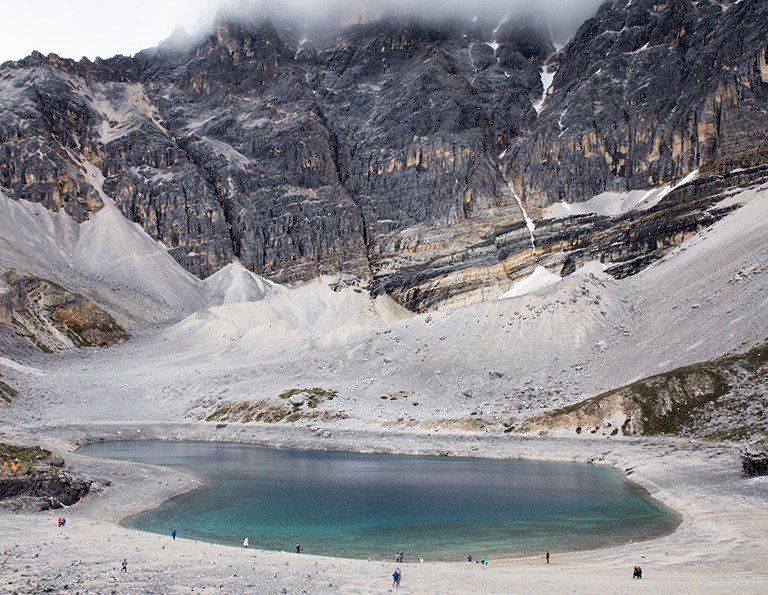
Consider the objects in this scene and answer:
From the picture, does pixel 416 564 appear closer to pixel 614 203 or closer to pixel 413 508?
pixel 413 508

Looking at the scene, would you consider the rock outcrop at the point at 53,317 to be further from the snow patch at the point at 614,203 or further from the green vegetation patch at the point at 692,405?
the snow patch at the point at 614,203

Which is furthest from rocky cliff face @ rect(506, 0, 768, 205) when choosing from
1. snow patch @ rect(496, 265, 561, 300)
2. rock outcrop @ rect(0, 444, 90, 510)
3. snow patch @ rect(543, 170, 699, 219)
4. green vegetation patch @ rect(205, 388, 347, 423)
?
rock outcrop @ rect(0, 444, 90, 510)

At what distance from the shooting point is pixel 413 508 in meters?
45.2

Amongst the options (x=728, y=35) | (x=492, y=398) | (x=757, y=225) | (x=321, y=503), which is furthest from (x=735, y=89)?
(x=321, y=503)

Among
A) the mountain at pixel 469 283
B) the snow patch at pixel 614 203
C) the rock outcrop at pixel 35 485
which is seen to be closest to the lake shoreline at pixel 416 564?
the rock outcrop at pixel 35 485

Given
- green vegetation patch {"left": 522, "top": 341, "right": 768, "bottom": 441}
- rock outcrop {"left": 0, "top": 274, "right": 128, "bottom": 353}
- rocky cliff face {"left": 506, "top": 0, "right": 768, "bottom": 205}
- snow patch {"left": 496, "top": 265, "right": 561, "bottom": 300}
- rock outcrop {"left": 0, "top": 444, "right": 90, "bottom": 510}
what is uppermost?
rocky cliff face {"left": 506, "top": 0, "right": 768, "bottom": 205}

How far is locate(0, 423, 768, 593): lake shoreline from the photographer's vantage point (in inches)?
1011

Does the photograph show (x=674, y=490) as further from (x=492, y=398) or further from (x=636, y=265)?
(x=636, y=265)

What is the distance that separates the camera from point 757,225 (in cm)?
10819

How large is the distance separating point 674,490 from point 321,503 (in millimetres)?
23930

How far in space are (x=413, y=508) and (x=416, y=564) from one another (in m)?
14.4

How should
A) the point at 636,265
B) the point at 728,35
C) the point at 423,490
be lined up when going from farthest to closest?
1. the point at 728,35
2. the point at 636,265
3. the point at 423,490

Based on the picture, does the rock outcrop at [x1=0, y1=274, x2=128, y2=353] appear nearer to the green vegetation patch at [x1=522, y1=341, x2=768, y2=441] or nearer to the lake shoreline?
the lake shoreline

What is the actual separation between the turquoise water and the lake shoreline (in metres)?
2.04
